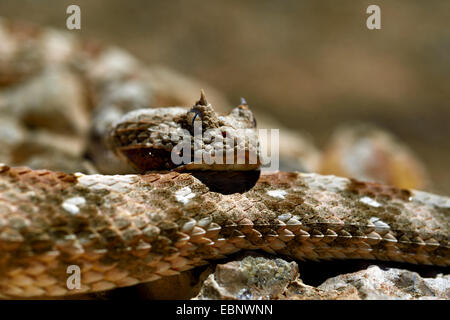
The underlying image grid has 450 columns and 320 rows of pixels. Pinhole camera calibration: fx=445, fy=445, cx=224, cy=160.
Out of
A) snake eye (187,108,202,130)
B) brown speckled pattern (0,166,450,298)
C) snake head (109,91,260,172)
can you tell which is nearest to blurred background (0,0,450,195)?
brown speckled pattern (0,166,450,298)

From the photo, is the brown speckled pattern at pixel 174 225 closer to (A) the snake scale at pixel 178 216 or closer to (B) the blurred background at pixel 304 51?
(A) the snake scale at pixel 178 216

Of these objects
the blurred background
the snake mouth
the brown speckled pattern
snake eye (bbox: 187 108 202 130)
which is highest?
the blurred background

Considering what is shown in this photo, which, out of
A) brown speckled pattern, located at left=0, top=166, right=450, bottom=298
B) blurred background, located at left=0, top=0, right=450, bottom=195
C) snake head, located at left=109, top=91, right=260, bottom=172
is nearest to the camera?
brown speckled pattern, located at left=0, top=166, right=450, bottom=298

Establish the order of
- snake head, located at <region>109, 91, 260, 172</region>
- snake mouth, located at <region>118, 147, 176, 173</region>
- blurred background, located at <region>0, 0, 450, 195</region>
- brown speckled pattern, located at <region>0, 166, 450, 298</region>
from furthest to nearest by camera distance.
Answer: blurred background, located at <region>0, 0, 450, 195</region>
snake mouth, located at <region>118, 147, 176, 173</region>
snake head, located at <region>109, 91, 260, 172</region>
brown speckled pattern, located at <region>0, 166, 450, 298</region>

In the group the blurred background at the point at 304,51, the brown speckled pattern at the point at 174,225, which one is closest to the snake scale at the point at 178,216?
the brown speckled pattern at the point at 174,225

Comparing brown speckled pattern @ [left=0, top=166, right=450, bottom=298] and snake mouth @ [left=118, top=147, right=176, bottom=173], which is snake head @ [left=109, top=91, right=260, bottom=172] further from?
brown speckled pattern @ [left=0, top=166, right=450, bottom=298]

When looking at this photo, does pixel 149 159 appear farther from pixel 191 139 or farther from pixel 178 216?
pixel 178 216

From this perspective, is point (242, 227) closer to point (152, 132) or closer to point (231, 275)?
point (231, 275)

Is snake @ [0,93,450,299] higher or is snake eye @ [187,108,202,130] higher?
snake eye @ [187,108,202,130]
